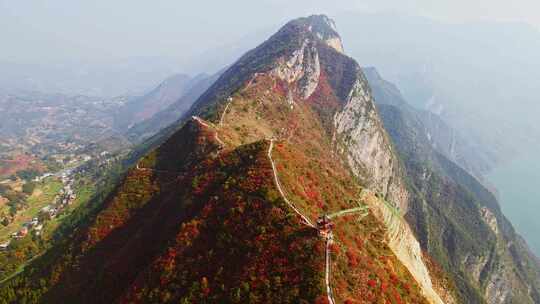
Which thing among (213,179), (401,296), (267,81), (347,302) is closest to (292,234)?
(347,302)

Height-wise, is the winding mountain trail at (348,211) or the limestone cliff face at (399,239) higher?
the winding mountain trail at (348,211)

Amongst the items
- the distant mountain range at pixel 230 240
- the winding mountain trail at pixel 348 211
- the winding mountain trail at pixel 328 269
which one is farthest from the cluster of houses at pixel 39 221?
the winding mountain trail at pixel 328 269

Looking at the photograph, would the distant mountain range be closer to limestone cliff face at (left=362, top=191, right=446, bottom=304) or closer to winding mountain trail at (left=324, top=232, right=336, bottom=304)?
winding mountain trail at (left=324, top=232, right=336, bottom=304)

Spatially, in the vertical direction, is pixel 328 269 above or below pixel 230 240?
above

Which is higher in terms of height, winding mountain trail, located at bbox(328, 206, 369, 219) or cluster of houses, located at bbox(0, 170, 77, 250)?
winding mountain trail, located at bbox(328, 206, 369, 219)

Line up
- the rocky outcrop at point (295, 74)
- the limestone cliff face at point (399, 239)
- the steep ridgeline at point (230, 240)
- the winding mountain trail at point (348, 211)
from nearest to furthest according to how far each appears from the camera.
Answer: the steep ridgeline at point (230, 240)
the winding mountain trail at point (348, 211)
the limestone cliff face at point (399, 239)
the rocky outcrop at point (295, 74)

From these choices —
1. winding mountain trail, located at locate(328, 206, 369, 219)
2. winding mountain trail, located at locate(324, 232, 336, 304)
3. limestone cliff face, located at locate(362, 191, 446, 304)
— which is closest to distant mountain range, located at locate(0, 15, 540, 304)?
winding mountain trail, located at locate(324, 232, 336, 304)

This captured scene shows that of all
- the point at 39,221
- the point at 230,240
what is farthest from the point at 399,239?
the point at 39,221

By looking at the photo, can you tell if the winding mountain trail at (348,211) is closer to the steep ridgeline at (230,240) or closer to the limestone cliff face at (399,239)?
the steep ridgeline at (230,240)

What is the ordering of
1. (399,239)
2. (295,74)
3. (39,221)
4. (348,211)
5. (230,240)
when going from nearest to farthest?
1. (230,240)
2. (348,211)
3. (399,239)
4. (39,221)
5. (295,74)

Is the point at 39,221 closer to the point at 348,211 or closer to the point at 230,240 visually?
the point at 230,240

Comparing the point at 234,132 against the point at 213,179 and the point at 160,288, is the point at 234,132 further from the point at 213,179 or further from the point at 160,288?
the point at 160,288
